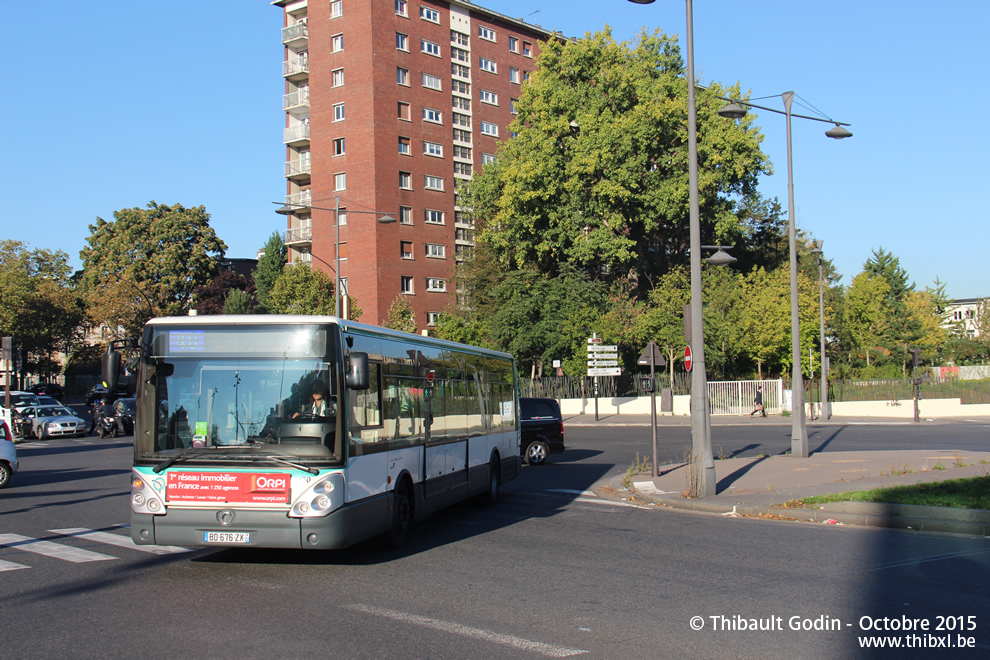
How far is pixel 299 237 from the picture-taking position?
6353 centimetres

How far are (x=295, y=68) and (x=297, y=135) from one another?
16.8 feet

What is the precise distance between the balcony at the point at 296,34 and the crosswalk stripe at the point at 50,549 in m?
58.2

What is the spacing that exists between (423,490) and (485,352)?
431 centimetres

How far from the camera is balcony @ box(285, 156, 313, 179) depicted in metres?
63.2

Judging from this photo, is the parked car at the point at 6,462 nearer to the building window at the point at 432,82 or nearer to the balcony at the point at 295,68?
the building window at the point at 432,82

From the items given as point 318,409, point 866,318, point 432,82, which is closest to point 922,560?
point 318,409

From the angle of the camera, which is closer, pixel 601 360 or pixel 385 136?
pixel 601 360

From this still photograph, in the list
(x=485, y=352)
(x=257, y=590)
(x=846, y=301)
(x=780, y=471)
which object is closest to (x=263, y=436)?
(x=257, y=590)

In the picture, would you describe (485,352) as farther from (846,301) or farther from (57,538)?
(846,301)

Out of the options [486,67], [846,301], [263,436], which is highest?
[486,67]

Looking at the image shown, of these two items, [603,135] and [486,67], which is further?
[486,67]

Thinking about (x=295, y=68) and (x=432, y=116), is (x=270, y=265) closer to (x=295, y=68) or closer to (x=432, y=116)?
(x=295, y=68)

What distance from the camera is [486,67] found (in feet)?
225

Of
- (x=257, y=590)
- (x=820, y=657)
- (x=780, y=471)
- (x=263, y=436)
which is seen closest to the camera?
(x=820, y=657)
